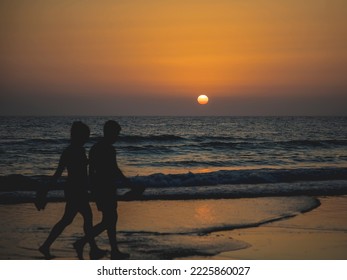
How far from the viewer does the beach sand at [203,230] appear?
7.49m

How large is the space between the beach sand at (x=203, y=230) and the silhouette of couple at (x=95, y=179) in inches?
20.3

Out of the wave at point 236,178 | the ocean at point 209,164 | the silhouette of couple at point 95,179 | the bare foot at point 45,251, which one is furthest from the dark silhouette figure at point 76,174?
the wave at point 236,178

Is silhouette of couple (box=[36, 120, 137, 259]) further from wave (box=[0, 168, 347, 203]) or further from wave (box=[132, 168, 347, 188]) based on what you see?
wave (box=[132, 168, 347, 188])

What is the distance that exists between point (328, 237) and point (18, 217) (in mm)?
5290

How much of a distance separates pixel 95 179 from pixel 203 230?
2.71 m

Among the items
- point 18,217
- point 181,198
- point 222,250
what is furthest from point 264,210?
point 18,217

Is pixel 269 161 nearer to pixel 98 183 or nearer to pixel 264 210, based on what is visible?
pixel 264 210

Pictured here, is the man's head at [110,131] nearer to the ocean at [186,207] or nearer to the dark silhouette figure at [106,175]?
the dark silhouette figure at [106,175]

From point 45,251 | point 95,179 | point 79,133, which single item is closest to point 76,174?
point 95,179

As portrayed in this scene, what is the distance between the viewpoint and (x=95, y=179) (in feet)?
22.6

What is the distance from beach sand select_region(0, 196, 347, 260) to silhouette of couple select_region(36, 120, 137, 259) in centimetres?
52

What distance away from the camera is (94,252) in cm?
712

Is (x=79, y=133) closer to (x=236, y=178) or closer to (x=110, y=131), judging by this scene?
(x=110, y=131)

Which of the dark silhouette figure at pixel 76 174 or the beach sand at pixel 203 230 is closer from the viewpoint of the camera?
the dark silhouette figure at pixel 76 174
